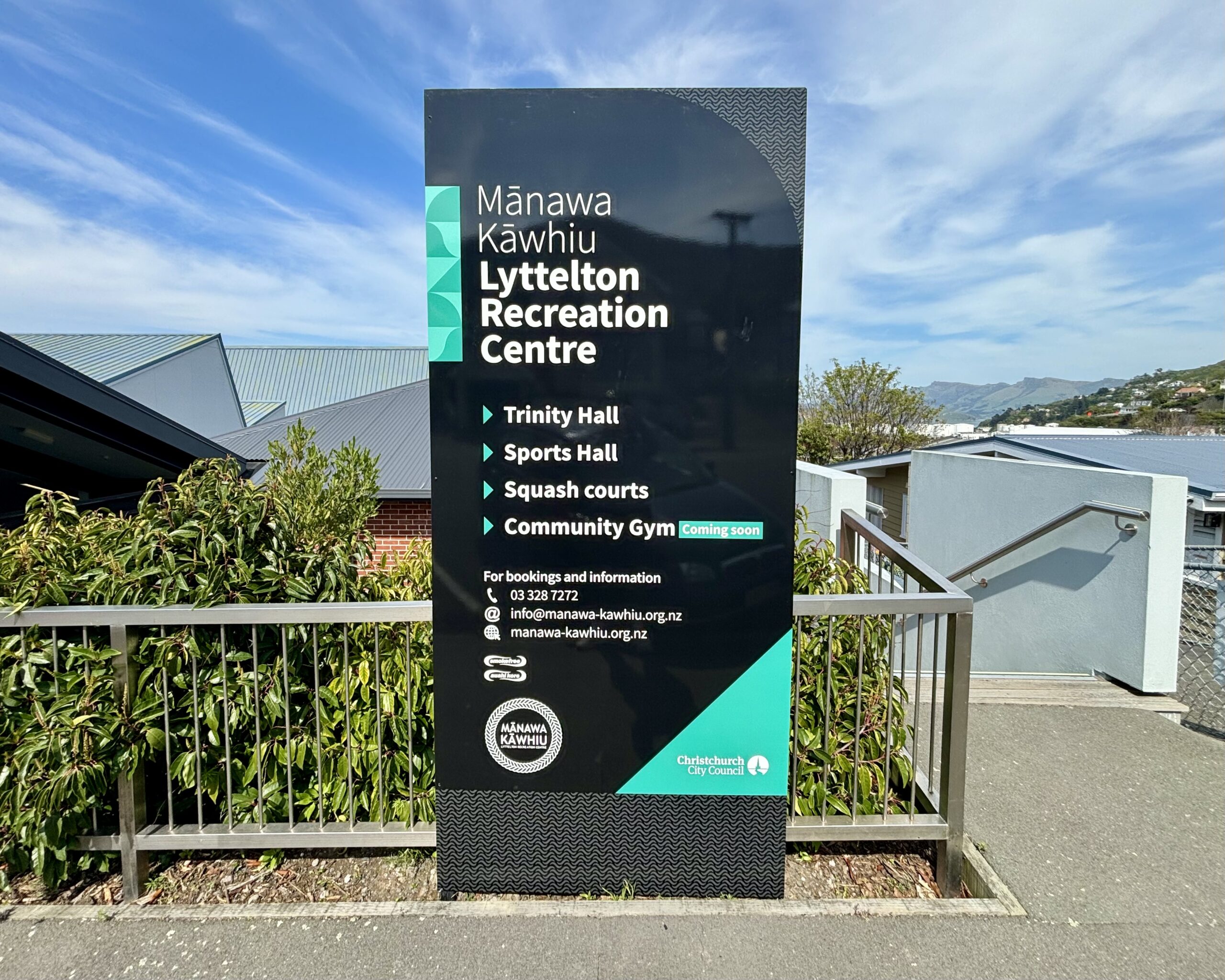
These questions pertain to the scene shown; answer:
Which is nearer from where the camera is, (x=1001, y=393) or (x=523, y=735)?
(x=523, y=735)

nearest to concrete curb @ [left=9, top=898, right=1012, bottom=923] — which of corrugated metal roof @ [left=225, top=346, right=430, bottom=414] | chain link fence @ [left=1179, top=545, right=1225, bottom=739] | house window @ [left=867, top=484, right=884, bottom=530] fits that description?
chain link fence @ [left=1179, top=545, right=1225, bottom=739]

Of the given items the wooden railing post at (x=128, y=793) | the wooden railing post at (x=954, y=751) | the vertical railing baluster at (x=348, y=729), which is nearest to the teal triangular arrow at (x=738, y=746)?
the wooden railing post at (x=954, y=751)

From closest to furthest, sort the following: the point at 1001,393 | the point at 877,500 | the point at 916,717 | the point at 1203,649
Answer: the point at 916,717 < the point at 1203,649 < the point at 877,500 < the point at 1001,393

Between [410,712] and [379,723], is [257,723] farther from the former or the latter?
[410,712]

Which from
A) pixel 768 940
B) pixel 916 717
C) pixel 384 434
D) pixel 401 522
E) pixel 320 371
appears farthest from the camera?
pixel 320 371

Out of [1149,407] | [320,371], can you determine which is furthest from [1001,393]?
[320,371]

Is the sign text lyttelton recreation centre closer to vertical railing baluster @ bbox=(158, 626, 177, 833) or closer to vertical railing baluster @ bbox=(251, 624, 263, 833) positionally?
vertical railing baluster @ bbox=(251, 624, 263, 833)

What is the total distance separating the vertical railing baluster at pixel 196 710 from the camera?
7.50 ft

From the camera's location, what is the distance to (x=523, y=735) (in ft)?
7.56

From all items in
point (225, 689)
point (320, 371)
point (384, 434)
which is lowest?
point (225, 689)

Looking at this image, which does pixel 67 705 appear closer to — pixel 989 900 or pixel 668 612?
pixel 668 612

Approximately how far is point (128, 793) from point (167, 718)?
0.31 meters

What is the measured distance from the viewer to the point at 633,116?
6.85ft

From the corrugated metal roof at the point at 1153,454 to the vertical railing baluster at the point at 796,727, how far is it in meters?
6.33
